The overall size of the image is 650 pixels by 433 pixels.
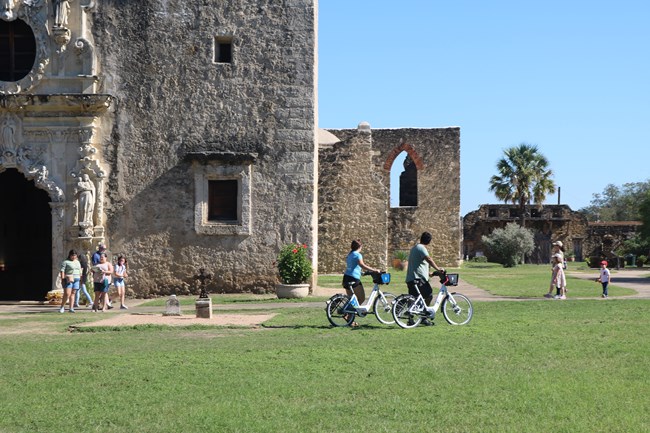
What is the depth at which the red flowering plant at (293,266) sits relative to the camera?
2062 centimetres

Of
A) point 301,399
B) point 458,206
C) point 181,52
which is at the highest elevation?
point 181,52


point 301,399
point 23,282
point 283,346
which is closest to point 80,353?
point 283,346

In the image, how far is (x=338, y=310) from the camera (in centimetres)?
1415

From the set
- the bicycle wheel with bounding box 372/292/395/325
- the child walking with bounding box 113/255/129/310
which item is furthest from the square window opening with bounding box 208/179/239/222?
the bicycle wheel with bounding box 372/292/395/325

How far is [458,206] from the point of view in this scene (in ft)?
125

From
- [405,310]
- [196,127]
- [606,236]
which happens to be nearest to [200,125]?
[196,127]

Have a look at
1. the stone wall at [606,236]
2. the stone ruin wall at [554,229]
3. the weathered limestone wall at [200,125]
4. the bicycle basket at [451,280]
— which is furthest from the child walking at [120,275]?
the stone wall at [606,236]

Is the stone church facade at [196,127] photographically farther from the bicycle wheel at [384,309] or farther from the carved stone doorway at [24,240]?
the bicycle wheel at [384,309]

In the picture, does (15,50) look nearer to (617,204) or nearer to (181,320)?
(181,320)

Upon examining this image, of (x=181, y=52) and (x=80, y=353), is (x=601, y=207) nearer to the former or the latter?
(x=181, y=52)

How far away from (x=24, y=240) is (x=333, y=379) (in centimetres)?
1866

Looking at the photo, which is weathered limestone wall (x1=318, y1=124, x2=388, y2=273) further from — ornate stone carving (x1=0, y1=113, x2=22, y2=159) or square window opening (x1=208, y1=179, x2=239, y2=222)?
ornate stone carving (x1=0, y1=113, x2=22, y2=159)

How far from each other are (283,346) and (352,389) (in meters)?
3.20

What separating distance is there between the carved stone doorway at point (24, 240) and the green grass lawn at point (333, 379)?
36.2ft
